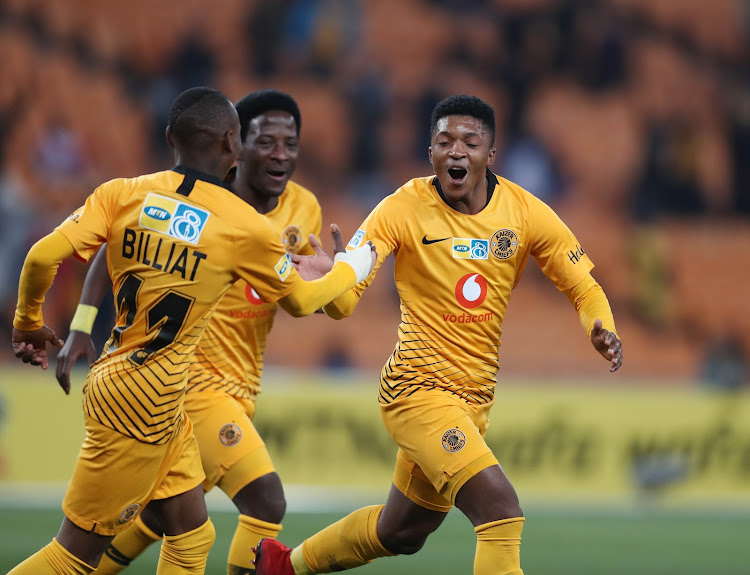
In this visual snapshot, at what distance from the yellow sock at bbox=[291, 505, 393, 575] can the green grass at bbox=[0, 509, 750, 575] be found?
1849 millimetres

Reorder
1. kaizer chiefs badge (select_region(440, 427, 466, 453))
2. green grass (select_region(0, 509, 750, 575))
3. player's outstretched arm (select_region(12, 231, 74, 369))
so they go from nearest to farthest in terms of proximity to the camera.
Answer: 1. player's outstretched arm (select_region(12, 231, 74, 369))
2. kaizer chiefs badge (select_region(440, 427, 466, 453))
3. green grass (select_region(0, 509, 750, 575))

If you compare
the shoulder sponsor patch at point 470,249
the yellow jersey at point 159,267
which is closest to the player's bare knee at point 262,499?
the yellow jersey at point 159,267

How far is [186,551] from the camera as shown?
459cm

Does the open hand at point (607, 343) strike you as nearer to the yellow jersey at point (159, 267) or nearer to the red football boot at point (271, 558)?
the yellow jersey at point (159, 267)

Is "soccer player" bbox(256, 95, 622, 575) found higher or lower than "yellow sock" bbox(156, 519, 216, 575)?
higher

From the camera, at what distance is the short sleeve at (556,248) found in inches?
201

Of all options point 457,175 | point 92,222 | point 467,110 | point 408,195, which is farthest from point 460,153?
point 92,222

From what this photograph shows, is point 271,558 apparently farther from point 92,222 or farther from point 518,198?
point 518,198

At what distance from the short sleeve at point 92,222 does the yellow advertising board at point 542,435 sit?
675 cm

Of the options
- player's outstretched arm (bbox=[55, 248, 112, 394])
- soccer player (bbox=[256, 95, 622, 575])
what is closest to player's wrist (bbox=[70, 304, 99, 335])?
player's outstretched arm (bbox=[55, 248, 112, 394])

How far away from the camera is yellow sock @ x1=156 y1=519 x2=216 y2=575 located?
4.59m

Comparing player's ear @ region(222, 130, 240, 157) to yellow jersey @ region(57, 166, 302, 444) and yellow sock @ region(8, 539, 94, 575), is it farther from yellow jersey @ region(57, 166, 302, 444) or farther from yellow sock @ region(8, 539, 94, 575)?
yellow sock @ region(8, 539, 94, 575)

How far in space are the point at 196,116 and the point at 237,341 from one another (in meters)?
1.67

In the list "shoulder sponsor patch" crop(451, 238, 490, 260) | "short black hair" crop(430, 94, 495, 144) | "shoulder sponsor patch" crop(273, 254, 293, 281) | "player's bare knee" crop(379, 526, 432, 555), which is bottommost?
"player's bare knee" crop(379, 526, 432, 555)
